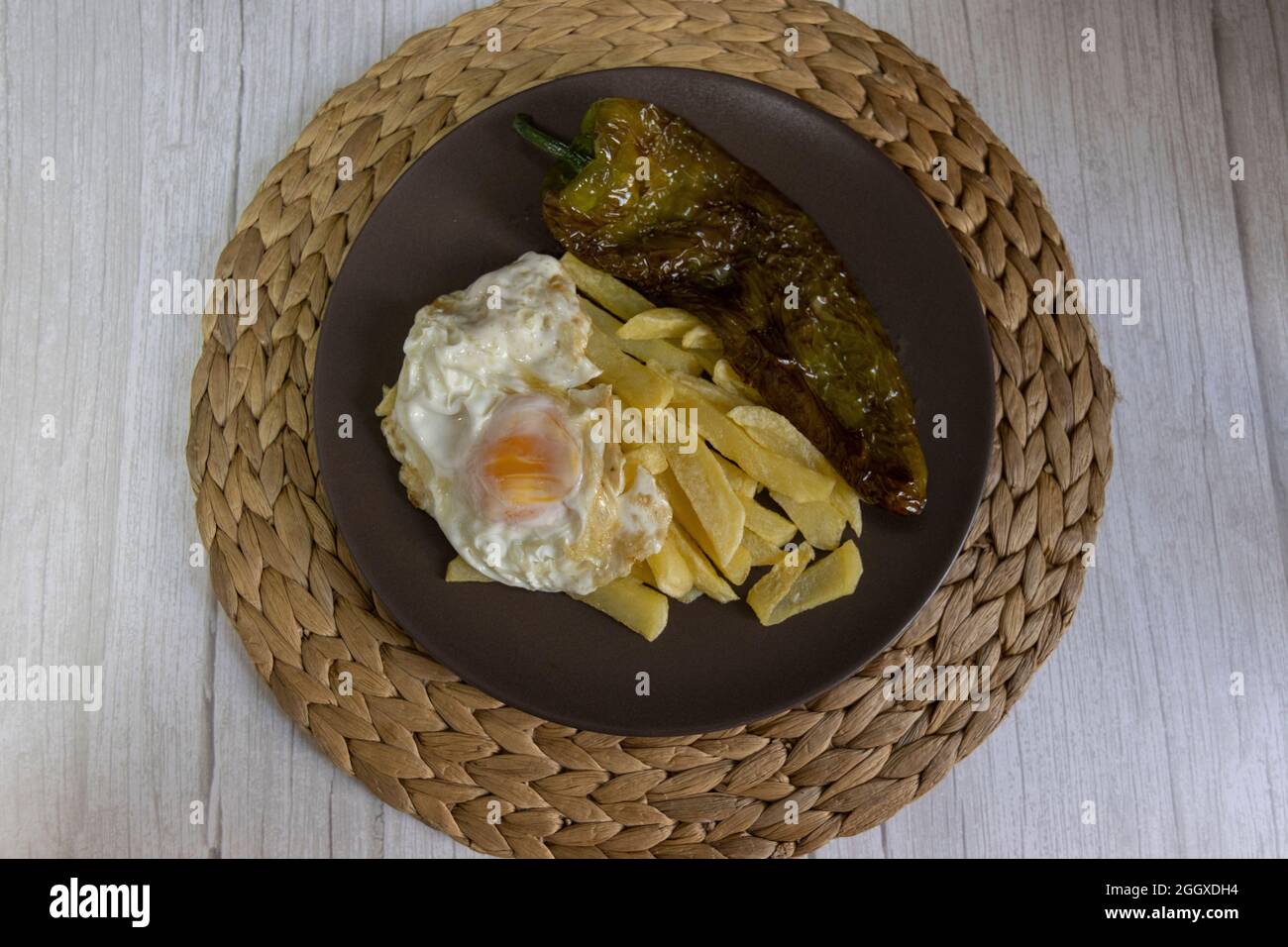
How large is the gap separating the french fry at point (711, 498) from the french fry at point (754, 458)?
0.19ft

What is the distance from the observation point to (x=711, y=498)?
3029 mm

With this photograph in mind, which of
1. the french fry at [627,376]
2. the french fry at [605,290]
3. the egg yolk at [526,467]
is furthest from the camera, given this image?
the french fry at [605,290]

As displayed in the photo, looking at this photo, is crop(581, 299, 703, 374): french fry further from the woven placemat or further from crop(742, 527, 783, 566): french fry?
the woven placemat

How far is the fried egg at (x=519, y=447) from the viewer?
296 centimetres

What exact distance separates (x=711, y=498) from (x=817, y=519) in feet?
1.09

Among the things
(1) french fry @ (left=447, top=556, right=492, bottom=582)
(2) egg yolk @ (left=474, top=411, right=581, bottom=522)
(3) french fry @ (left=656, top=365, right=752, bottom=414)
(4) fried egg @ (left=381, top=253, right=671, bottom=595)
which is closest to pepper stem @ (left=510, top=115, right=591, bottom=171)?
(4) fried egg @ (left=381, top=253, right=671, bottom=595)

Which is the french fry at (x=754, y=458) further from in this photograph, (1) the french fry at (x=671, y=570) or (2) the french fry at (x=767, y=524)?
(1) the french fry at (x=671, y=570)

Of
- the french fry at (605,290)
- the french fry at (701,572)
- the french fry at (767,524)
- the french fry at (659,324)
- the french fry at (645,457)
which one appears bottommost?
the french fry at (701,572)

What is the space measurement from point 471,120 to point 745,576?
5.30 ft

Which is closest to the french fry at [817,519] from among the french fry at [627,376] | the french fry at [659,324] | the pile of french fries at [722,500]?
the pile of french fries at [722,500]

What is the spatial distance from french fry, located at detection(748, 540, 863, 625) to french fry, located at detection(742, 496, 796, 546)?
13 cm

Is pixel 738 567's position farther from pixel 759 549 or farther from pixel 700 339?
pixel 700 339

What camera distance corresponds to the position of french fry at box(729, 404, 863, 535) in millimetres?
3104

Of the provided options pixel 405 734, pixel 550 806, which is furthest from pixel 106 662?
pixel 550 806
